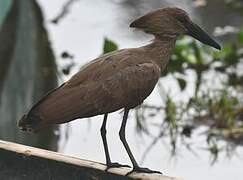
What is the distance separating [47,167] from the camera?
3.35 meters

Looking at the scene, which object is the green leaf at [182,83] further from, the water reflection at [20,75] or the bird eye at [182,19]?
the bird eye at [182,19]

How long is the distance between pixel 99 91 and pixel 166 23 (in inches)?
14.7

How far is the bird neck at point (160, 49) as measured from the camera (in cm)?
334

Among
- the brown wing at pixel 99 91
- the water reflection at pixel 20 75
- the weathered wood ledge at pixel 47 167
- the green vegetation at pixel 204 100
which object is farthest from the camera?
the green vegetation at pixel 204 100

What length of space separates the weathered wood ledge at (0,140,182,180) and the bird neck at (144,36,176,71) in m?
0.42

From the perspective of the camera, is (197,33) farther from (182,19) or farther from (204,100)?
(204,100)

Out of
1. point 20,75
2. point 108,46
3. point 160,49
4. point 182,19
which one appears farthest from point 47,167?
point 20,75

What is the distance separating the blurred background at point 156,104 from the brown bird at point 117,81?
1.62 metres

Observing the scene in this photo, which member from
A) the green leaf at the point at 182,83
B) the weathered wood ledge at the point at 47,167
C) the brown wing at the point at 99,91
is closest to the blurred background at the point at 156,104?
the green leaf at the point at 182,83

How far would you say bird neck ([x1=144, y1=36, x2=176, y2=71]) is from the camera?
334 cm

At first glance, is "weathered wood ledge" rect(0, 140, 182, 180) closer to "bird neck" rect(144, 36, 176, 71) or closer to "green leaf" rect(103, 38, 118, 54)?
"bird neck" rect(144, 36, 176, 71)

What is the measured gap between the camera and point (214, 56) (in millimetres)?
6410

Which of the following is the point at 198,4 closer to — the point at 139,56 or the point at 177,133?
the point at 177,133

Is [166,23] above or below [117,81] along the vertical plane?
above
